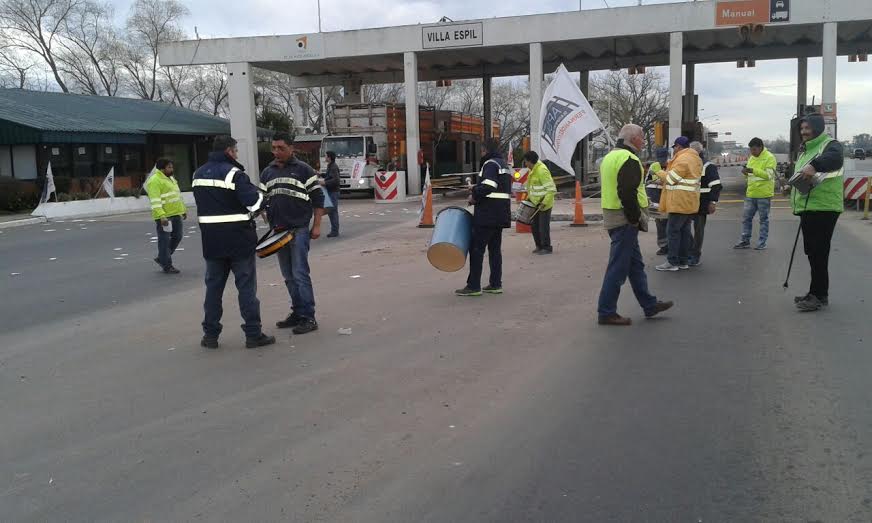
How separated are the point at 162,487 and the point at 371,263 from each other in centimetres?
816

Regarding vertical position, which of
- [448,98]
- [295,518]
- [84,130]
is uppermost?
[448,98]

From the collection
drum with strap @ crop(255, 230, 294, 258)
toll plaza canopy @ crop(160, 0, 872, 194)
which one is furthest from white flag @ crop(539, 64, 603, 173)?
toll plaza canopy @ crop(160, 0, 872, 194)

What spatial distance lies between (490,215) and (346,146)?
21.3 metres

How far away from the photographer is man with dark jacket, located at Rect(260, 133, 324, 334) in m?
7.07

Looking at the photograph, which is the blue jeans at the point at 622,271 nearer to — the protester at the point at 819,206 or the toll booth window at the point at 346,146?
the protester at the point at 819,206

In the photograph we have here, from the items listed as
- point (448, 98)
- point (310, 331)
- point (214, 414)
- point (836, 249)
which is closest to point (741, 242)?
point (836, 249)

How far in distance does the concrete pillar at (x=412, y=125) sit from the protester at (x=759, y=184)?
1845 cm

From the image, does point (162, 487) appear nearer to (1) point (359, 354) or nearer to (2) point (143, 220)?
(1) point (359, 354)

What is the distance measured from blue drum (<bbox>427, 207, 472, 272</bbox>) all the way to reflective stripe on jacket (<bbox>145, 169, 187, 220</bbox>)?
4.72 meters

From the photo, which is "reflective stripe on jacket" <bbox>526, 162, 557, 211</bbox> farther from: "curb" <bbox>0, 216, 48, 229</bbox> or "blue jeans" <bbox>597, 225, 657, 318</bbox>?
"curb" <bbox>0, 216, 48, 229</bbox>

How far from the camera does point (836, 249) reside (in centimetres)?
1192

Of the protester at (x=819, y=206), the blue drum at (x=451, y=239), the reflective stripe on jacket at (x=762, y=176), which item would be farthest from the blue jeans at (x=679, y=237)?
the blue drum at (x=451, y=239)

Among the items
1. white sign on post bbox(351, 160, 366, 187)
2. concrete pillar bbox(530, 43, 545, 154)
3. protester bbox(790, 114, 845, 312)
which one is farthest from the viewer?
white sign on post bbox(351, 160, 366, 187)

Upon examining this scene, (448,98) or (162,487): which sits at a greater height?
(448,98)
